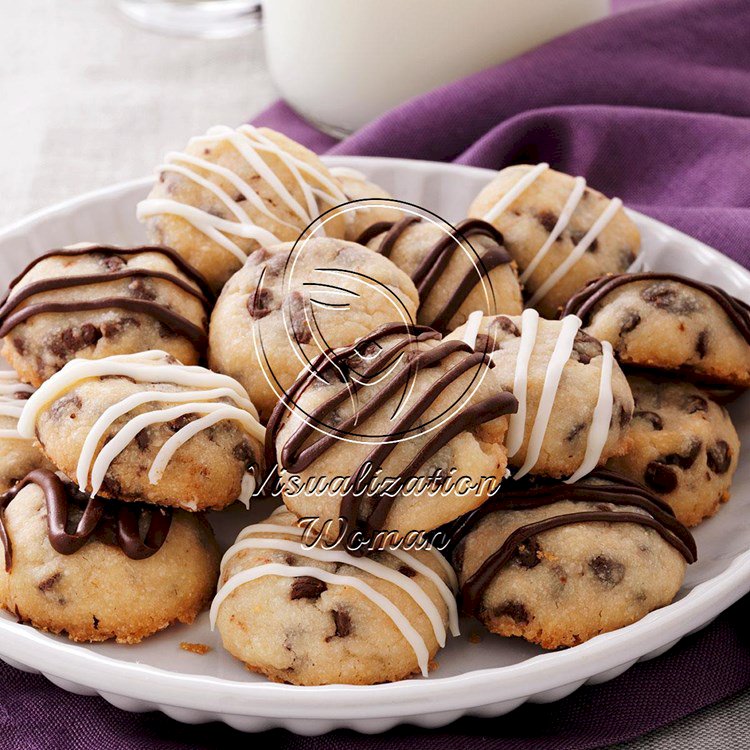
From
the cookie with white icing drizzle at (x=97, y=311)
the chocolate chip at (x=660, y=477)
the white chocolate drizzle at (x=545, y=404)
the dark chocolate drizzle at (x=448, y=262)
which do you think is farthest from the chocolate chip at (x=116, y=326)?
the chocolate chip at (x=660, y=477)

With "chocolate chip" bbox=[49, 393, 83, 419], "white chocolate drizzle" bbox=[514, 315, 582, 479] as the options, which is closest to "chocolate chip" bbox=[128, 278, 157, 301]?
"chocolate chip" bbox=[49, 393, 83, 419]

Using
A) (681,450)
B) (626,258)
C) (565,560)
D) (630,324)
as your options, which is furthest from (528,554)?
(626,258)

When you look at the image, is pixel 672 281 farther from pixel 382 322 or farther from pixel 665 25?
pixel 665 25

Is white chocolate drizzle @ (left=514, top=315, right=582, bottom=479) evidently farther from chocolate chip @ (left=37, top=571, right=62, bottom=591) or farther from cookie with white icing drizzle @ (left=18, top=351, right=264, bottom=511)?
chocolate chip @ (left=37, top=571, right=62, bottom=591)

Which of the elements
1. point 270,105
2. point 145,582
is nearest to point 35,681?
point 145,582

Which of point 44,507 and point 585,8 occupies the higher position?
point 585,8

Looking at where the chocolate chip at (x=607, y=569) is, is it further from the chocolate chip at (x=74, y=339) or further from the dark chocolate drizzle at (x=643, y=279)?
the chocolate chip at (x=74, y=339)
